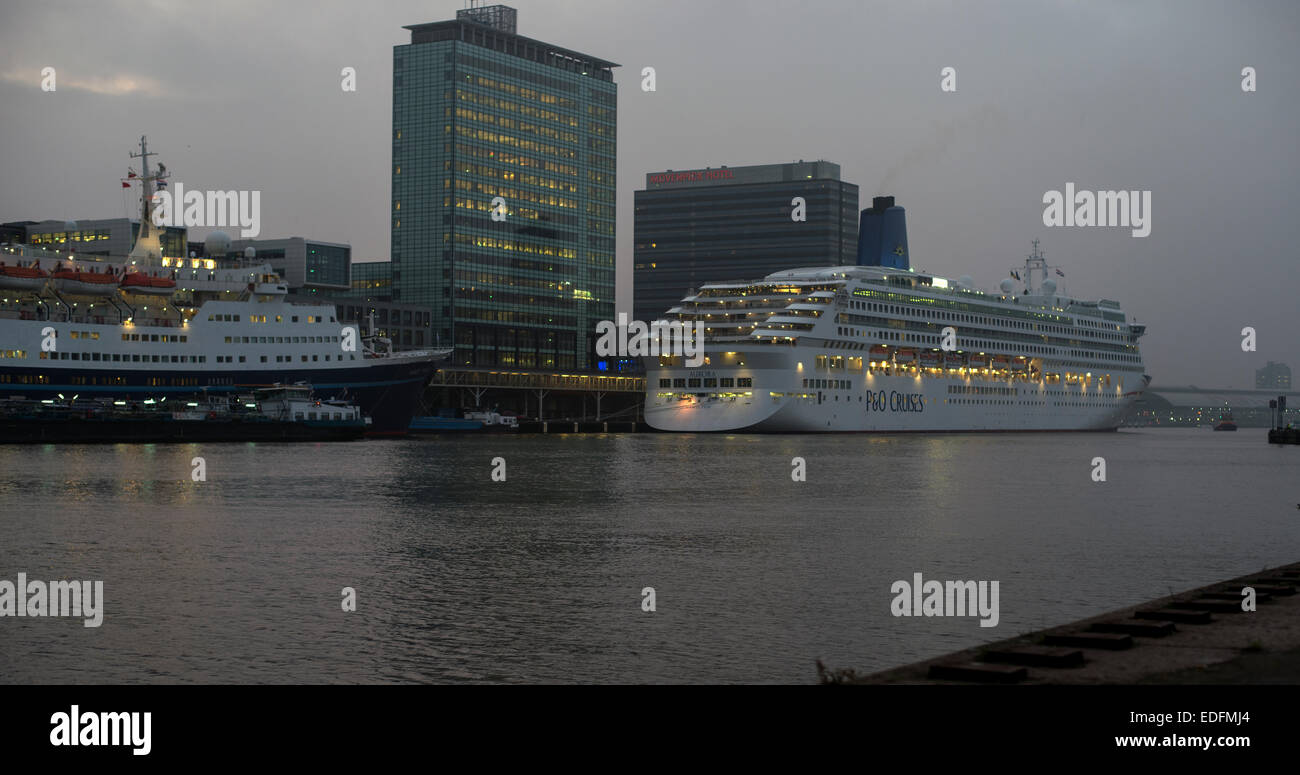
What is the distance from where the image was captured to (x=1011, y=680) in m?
13.9

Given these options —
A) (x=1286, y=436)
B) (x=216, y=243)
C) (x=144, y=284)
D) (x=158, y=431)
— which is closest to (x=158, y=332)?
(x=144, y=284)

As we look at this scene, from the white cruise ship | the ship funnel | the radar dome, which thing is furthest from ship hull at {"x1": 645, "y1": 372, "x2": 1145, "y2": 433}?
the radar dome

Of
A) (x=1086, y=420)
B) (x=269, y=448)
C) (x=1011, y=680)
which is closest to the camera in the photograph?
(x=1011, y=680)

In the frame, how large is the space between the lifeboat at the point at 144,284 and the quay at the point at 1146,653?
108273 mm

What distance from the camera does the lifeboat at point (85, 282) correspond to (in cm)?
11288

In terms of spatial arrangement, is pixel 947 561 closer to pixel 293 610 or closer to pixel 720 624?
pixel 720 624

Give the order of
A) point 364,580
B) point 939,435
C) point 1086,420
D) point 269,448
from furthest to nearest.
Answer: point 1086,420 < point 939,435 < point 269,448 < point 364,580

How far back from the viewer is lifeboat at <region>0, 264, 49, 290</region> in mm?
109688

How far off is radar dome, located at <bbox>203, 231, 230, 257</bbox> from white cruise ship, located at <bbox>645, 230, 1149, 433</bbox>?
48513 millimetres

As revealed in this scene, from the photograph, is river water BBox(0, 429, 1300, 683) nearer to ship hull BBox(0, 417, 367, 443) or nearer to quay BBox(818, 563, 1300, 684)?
quay BBox(818, 563, 1300, 684)

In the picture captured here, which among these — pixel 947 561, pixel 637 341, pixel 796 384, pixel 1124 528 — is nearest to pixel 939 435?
pixel 796 384
